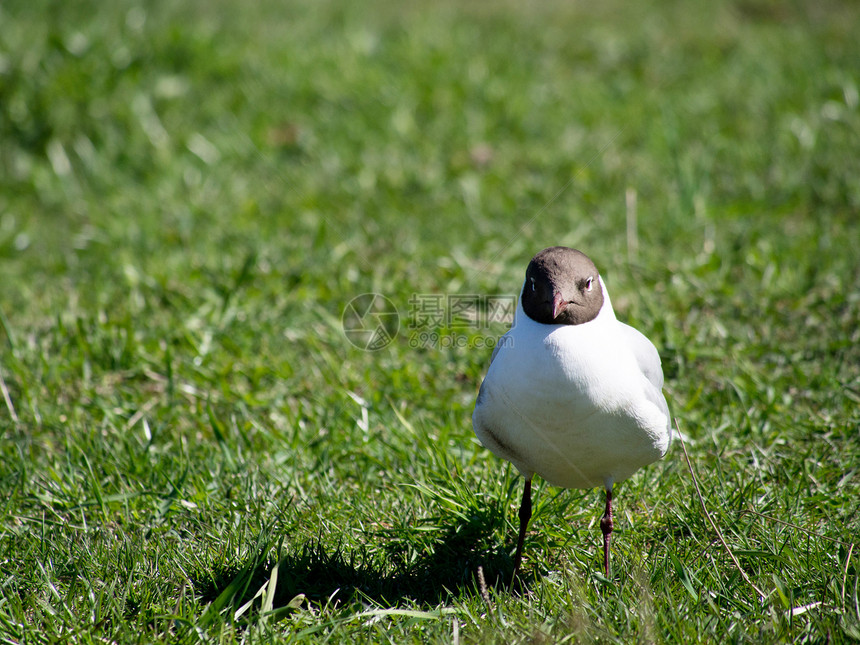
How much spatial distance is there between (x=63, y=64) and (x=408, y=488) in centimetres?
453

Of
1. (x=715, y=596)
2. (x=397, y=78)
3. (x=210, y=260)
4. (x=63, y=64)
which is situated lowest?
(x=715, y=596)

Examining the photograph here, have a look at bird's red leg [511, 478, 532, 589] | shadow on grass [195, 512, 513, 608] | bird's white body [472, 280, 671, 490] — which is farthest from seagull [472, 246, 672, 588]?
shadow on grass [195, 512, 513, 608]

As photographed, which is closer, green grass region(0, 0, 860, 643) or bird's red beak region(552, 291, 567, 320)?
bird's red beak region(552, 291, 567, 320)

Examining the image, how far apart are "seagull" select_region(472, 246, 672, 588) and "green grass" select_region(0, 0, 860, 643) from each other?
399 millimetres

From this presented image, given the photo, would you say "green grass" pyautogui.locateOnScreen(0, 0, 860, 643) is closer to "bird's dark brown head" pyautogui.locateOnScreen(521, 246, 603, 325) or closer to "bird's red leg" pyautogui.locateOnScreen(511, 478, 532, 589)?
"bird's red leg" pyautogui.locateOnScreen(511, 478, 532, 589)

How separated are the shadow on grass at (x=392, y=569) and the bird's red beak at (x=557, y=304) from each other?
876mm

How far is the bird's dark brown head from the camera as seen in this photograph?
8.56 ft

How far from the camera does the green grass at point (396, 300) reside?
276cm

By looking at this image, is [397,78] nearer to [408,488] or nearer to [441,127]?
[441,127]

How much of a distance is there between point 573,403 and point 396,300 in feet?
6.98

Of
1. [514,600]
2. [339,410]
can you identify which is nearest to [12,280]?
[339,410]

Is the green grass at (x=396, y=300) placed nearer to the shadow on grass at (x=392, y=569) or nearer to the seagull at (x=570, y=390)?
the shadow on grass at (x=392, y=569)

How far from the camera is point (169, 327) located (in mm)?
4250

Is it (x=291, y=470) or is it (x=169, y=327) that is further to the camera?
(x=169, y=327)
